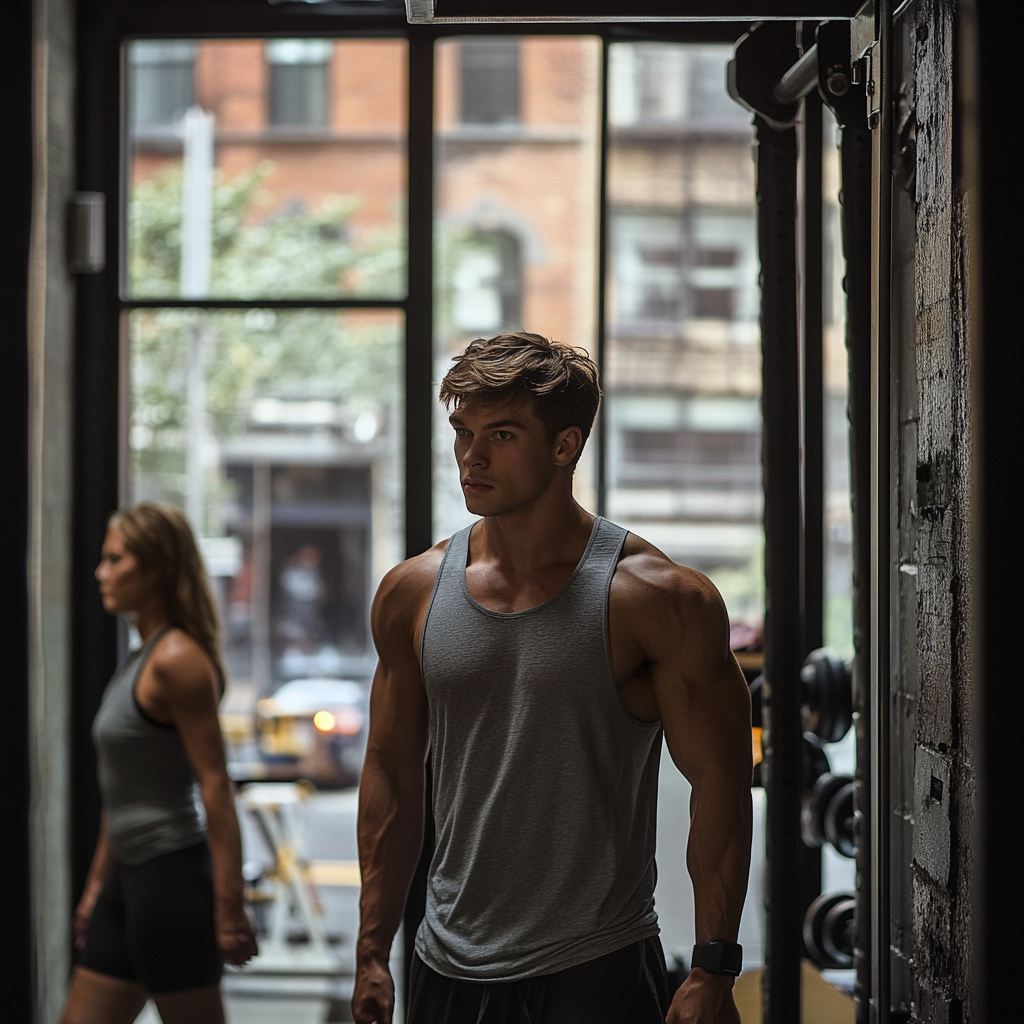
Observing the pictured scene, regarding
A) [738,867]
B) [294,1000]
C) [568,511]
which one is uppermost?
[568,511]

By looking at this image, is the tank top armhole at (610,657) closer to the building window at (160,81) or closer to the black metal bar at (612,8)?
the black metal bar at (612,8)

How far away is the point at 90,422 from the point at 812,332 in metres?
1.99

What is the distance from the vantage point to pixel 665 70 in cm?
309

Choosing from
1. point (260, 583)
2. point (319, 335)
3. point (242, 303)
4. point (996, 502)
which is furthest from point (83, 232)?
point (996, 502)

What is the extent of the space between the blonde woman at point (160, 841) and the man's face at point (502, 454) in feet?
3.64

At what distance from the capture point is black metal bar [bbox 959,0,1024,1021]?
52.7 inches

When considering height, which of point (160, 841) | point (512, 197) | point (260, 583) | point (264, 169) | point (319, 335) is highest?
point (264, 169)

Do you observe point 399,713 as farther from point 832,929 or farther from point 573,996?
point 832,929

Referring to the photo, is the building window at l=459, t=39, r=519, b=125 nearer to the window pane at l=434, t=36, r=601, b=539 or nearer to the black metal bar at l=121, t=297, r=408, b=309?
the window pane at l=434, t=36, r=601, b=539

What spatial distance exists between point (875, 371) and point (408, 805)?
93cm

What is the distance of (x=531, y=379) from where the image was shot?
1568mm

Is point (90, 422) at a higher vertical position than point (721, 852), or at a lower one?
higher

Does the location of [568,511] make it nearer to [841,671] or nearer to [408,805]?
[408,805]

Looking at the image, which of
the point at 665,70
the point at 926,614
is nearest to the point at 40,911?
the point at 926,614
